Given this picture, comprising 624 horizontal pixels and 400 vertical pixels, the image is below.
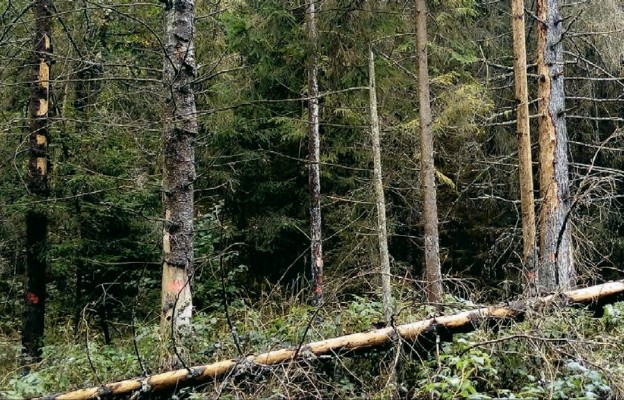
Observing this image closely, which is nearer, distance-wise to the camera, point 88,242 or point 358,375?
point 358,375

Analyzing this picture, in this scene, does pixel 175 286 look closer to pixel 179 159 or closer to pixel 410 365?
pixel 179 159

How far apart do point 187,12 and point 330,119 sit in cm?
706

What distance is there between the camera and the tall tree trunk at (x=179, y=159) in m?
4.86

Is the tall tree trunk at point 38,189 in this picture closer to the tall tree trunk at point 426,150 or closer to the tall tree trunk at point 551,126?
the tall tree trunk at point 426,150

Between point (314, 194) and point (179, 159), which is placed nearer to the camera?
point (179, 159)

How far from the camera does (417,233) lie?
49.7ft

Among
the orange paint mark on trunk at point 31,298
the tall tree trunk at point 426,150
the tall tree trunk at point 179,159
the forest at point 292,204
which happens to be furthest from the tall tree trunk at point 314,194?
the tall tree trunk at point 179,159

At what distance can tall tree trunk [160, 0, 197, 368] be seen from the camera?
4.86m


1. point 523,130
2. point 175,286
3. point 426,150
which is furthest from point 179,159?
point 523,130

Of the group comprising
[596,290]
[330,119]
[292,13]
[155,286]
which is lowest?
[155,286]

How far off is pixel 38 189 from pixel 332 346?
6560 millimetres

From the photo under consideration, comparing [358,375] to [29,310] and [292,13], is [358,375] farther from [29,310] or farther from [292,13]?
[292,13]

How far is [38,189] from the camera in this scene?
862 centimetres

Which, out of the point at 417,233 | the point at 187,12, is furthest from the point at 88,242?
the point at 417,233
